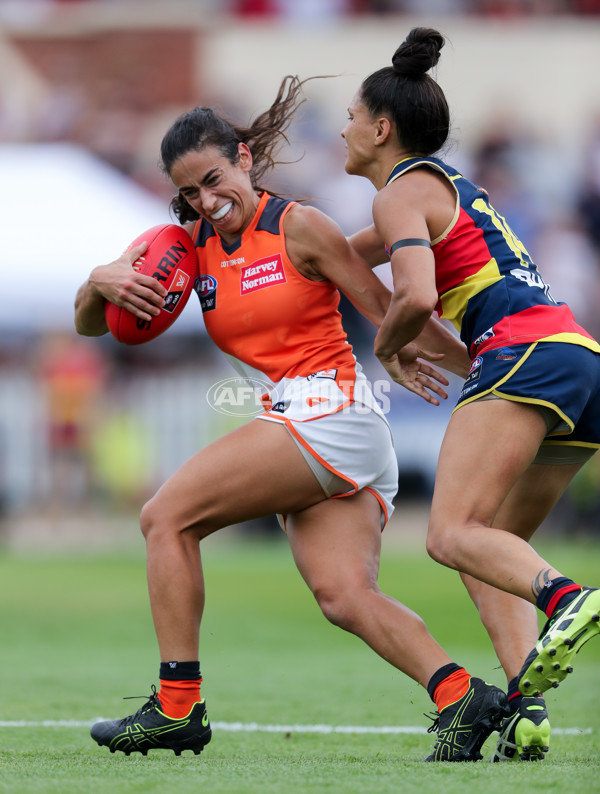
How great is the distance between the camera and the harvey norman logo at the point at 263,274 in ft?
15.0

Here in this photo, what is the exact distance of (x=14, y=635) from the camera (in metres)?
8.41

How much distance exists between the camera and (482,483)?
405cm

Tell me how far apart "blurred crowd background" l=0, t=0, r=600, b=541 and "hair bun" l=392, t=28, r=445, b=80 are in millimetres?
7072

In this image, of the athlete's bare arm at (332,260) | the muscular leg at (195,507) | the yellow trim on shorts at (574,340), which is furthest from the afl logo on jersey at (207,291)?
the yellow trim on shorts at (574,340)

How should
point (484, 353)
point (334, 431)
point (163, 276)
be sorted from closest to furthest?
point (484, 353), point (334, 431), point (163, 276)

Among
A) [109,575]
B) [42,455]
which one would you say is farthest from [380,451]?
[42,455]

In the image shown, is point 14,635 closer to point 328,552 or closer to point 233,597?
point 233,597

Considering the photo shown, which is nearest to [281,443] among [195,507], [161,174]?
[195,507]

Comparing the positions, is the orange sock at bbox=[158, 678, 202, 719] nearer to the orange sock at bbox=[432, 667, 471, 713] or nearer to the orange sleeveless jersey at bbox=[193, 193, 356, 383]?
the orange sock at bbox=[432, 667, 471, 713]

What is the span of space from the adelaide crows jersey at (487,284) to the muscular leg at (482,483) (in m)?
0.26

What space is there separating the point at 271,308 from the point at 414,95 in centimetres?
89

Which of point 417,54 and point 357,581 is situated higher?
point 417,54

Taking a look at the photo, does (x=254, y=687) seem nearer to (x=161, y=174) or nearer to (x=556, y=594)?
(x=556, y=594)

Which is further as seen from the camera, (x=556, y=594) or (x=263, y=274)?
(x=263, y=274)
